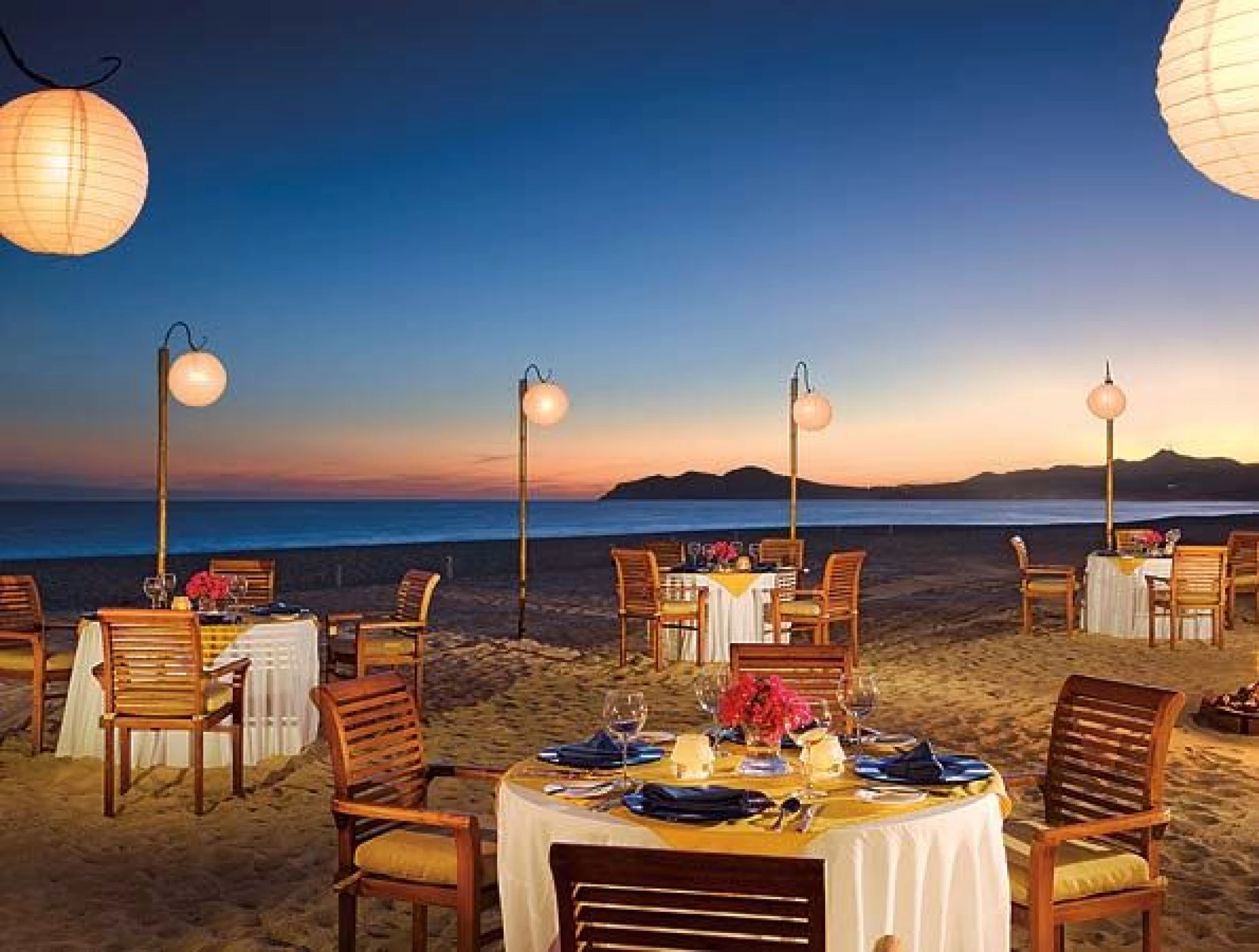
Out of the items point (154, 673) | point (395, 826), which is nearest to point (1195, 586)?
point (154, 673)

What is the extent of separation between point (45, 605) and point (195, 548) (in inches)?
828

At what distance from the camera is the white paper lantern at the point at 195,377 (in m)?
8.19

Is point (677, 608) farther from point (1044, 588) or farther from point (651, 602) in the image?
point (1044, 588)

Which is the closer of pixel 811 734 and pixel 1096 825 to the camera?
pixel 1096 825

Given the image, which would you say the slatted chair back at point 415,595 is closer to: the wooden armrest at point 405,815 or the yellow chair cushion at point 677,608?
the yellow chair cushion at point 677,608

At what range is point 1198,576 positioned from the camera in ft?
35.8

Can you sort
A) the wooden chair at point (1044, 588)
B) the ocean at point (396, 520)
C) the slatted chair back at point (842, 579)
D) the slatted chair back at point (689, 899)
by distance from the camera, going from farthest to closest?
the ocean at point (396, 520)
the wooden chair at point (1044, 588)
the slatted chair back at point (842, 579)
the slatted chair back at point (689, 899)

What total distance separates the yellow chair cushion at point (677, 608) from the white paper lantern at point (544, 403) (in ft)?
6.99

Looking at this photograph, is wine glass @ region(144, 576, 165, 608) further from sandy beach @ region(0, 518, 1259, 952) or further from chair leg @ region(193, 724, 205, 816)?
chair leg @ region(193, 724, 205, 816)

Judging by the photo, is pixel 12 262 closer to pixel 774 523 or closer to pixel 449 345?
pixel 449 345

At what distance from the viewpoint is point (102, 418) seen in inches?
1185

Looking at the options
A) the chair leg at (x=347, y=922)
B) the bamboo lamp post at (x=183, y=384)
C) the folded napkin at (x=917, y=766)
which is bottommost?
the chair leg at (x=347, y=922)

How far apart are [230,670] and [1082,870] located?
4208mm

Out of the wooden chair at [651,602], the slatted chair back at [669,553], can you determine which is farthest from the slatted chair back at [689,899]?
the slatted chair back at [669,553]
